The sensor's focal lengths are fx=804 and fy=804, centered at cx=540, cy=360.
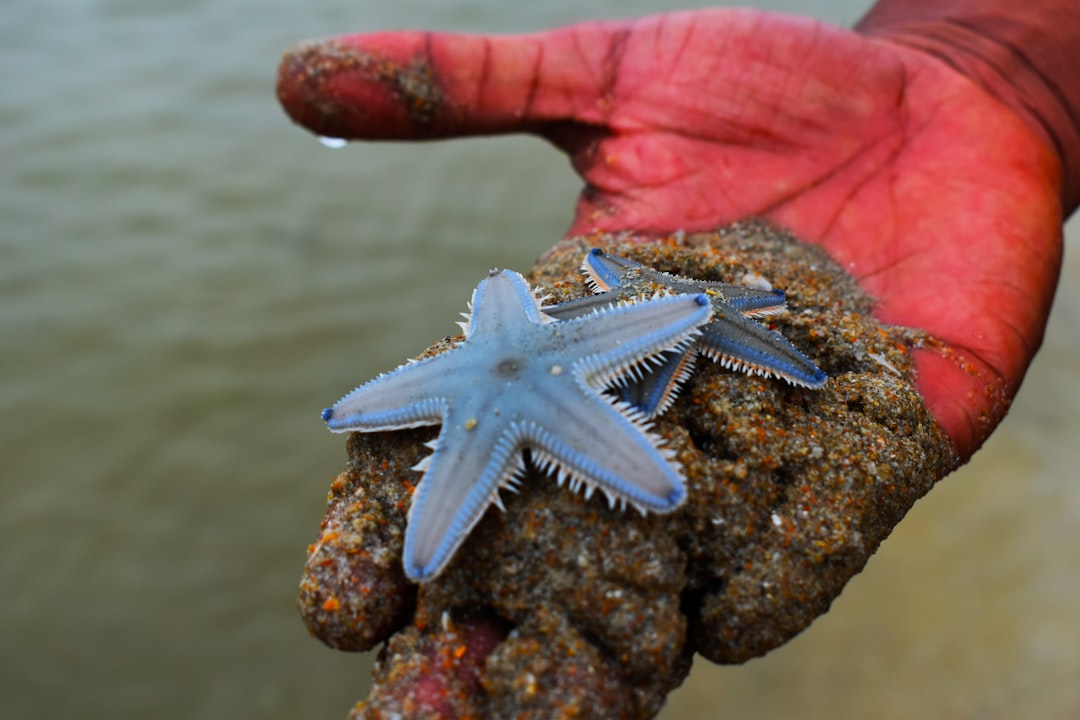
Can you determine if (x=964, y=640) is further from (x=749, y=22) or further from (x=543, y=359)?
Answer: (x=749, y=22)

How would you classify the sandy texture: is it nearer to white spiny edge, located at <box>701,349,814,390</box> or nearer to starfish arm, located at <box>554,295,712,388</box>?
white spiny edge, located at <box>701,349,814,390</box>

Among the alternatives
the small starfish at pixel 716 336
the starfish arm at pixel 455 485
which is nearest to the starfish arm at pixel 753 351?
the small starfish at pixel 716 336

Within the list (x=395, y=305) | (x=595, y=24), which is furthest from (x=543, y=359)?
(x=395, y=305)

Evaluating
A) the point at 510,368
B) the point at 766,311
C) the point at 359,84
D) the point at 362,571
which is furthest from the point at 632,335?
the point at 359,84

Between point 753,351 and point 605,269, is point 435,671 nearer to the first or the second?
point 753,351

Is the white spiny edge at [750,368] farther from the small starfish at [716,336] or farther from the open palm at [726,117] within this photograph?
the open palm at [726,117]

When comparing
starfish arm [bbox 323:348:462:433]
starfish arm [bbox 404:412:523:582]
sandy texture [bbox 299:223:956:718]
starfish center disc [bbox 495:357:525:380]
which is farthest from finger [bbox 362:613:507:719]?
starfish center disc [bbox 495:357:525:380]
